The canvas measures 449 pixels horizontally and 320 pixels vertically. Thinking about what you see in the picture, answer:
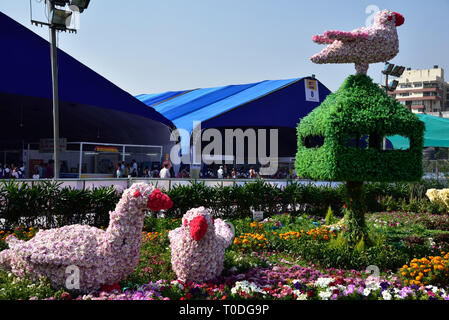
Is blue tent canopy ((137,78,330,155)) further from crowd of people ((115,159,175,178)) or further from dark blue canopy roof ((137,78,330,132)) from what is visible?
crowd of people ((115,159,175,178))

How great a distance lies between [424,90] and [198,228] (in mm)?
80742

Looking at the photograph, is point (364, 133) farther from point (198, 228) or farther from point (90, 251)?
point (90, 251)

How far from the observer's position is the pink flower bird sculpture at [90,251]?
14.1ft

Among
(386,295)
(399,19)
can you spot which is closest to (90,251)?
(386,295)

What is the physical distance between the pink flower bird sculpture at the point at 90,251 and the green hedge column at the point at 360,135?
3.09 m

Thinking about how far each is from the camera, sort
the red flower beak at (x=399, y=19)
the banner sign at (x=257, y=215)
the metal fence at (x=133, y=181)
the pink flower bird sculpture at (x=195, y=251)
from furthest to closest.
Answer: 1. the banner sign at (x=257, y=215)
2. the metal fence at (x=133, y=181)
3. the red flower beak at (x=399, y=19)
4. the pink flower bird sculpture at (x=195, y=251)

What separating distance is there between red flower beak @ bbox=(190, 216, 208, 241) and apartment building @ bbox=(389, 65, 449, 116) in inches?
3075

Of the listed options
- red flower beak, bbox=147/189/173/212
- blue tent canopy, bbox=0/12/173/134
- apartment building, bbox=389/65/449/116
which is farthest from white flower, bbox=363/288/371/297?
apartment building, bbox=389/65/449/116

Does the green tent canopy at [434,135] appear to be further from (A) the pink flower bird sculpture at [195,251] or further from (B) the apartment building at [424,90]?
(B) the apartment building at [424,90]

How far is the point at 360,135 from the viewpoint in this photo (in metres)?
6.55

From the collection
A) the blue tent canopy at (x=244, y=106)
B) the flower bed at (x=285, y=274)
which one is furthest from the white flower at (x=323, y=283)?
the blue tent canopy at (x=244, y=106)

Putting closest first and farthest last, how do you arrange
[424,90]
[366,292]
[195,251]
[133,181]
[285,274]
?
[366,292] < [195,251] < [285,274] < [133,181] < [424,90]

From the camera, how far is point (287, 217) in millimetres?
9383
